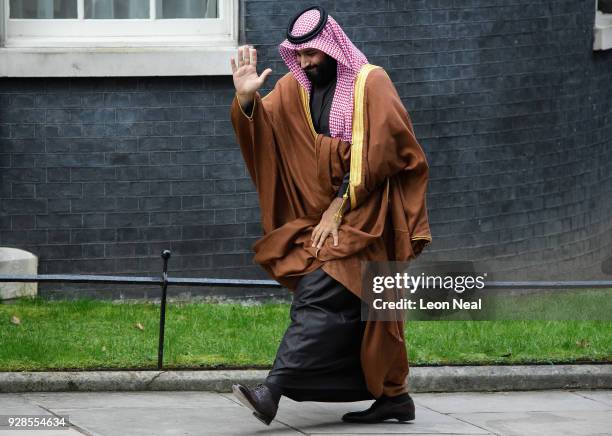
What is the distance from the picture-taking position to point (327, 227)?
733 cm

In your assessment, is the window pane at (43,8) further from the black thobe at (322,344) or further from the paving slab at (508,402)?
the paving slab at (508,402)

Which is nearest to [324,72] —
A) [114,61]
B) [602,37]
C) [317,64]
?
[317,64]

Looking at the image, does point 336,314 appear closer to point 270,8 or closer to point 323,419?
point 323,419

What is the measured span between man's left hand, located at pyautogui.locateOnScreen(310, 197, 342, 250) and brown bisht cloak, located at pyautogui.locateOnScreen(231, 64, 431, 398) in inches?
1.3

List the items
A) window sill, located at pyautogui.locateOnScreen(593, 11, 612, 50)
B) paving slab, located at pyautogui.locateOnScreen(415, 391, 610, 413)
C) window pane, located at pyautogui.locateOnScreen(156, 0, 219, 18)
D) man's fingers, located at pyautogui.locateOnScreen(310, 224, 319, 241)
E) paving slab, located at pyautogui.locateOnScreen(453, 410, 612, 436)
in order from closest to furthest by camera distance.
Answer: man's fingers, located at pyautogui.locateOnScreen(310, 224, 319, 241) < paving slab, located at pyautogui.locateOnScreen(453, 410, 612, 436) < paving slab, located at pyautogui.locateOnScreen(415, 391, 610, 413) < window pane, located at pyautogui.locateOnScreen(156, 0, 219, 18) < window sill, located at pyautogui.locateOnScreen(593, 11, 612, 50)

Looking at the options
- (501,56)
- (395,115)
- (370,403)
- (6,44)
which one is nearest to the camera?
(395,115)

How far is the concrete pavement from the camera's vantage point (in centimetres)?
738

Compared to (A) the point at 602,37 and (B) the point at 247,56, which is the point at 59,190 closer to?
(B) the point at 247,56

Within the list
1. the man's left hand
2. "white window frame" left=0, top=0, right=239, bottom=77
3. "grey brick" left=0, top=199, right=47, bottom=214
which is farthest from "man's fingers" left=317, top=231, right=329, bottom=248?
"grey brick" left=0, top=199, right=47, bottom=214

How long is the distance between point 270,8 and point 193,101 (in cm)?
86

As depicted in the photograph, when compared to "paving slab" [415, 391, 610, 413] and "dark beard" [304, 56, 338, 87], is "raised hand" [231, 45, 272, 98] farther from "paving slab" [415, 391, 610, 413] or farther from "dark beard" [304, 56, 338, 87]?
"paving slab" [415, 391, 610, 413]

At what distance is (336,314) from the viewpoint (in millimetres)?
7305

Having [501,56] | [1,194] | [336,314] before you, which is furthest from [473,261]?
[336,314]

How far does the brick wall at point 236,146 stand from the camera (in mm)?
10672
